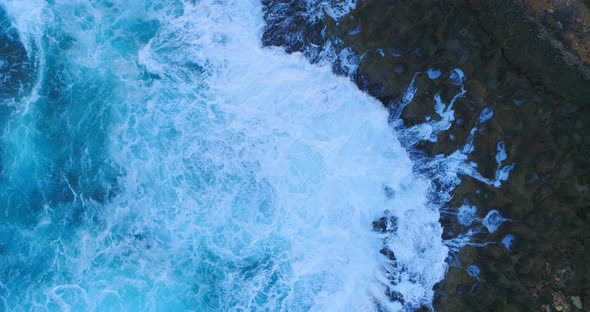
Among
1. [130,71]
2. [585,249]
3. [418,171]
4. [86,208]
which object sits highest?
[130,71]

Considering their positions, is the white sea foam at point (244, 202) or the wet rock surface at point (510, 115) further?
the white sea foam at point (244, 202)

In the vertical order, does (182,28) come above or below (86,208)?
above

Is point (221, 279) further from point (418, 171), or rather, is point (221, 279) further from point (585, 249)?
point (585, 249)

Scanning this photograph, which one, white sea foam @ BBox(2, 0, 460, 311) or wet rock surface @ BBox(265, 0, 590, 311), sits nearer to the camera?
wet rock surface @ BBox(265, 0, 590, 311)

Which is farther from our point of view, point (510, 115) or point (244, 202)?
point (244, 202)

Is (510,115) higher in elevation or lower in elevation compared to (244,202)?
higher

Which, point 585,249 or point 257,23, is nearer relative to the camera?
point 585,249

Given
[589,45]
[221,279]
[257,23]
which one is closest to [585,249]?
[589,45]
